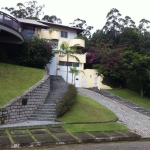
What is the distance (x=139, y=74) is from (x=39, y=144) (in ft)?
48.5

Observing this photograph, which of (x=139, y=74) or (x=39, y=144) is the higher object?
(x=139, y=74)

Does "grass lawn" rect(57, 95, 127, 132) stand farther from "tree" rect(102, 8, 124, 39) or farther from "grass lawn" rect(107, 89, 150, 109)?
"tree" rect(102, 8, 124, 39)

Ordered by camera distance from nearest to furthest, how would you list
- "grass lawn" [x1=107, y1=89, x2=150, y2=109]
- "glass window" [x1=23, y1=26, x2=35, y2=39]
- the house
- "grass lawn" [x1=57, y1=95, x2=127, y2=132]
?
"grass lawn" [x1=57, y1=95, x2=127, y2=132]
"grass lawn" [x1=107, y1=89, x2=150, y2=109]
"glass window" [x1=23, y1=26, x2=35, y2=39]
the house

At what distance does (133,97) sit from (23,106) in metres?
13.1

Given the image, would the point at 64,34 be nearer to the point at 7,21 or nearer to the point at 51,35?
the point at 51,35

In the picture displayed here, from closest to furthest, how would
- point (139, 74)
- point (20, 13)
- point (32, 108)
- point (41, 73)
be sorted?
1. point (32, 108)
2. point (41, 73)
3. point (139, 74)
4. point (20, 13)

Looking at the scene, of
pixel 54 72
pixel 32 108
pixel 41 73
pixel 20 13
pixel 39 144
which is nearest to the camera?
pixel 39 144

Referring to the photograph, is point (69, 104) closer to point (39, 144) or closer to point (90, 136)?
point (90, 136)

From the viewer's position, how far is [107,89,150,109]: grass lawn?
1853 cm

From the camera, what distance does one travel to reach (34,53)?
64.1 ft

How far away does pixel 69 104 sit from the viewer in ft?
39.7

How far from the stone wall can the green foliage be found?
6.69 m

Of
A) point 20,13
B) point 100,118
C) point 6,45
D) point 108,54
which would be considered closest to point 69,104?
point 100,118

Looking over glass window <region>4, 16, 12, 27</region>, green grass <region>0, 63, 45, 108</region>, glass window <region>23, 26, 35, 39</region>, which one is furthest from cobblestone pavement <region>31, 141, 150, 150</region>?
glass window <region>23, 26, 35, 39</region>
